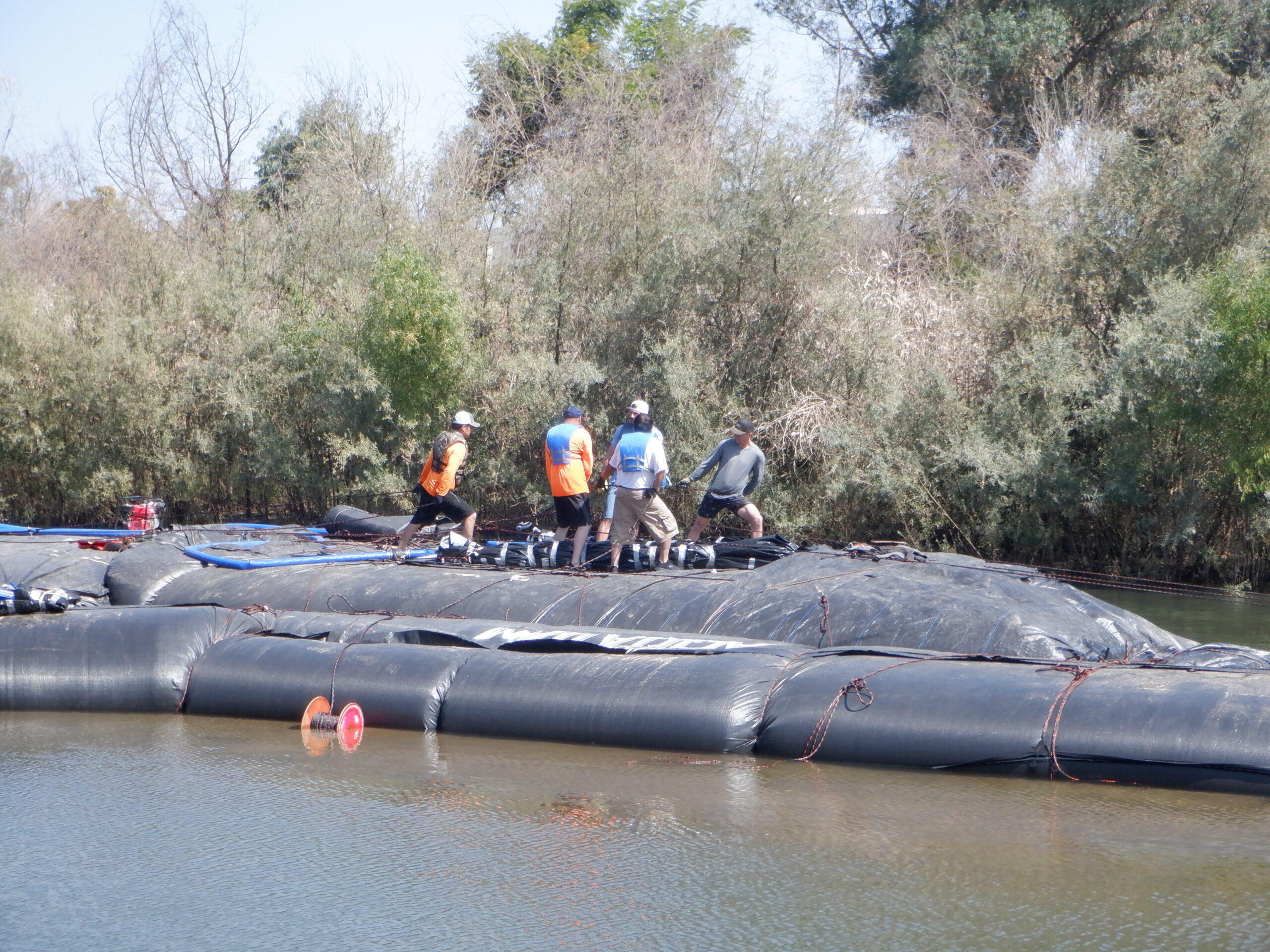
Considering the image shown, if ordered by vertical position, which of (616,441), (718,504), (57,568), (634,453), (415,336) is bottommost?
(57,568)

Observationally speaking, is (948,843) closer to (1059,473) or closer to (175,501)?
(1059,473)

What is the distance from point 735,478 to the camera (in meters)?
11.3

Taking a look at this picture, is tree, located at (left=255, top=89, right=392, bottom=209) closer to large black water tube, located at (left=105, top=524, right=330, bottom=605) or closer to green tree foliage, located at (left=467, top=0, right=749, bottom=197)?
Result: green tree foliage, located at (left=467, top=0, right=749, bottom=197)

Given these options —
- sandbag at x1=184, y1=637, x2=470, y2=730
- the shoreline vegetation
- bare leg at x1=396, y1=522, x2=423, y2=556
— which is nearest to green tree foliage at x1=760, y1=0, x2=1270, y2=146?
the shoreline vegetation

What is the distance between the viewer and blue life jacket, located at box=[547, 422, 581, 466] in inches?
431

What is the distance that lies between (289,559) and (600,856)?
6.63 meters

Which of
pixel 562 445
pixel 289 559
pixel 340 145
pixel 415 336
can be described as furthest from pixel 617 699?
pixel 340 145

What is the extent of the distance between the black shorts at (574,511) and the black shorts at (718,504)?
1.15 metres

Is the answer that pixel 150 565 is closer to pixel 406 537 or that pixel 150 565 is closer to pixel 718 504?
pixel 406 537

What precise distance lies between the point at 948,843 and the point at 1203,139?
15.7 m

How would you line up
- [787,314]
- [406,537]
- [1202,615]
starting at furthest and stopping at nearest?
[787,314] → [1202,615] → [406,537]

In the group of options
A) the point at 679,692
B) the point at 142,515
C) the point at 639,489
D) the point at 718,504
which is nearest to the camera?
the point at 679,692

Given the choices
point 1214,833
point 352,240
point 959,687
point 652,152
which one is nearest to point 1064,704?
point 959,687

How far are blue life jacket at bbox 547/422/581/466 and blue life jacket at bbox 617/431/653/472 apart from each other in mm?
486
